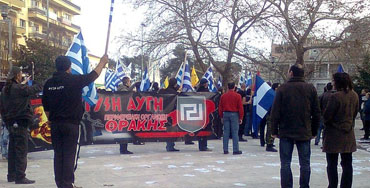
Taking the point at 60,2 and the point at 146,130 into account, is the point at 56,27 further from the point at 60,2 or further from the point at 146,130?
the point at 146,130

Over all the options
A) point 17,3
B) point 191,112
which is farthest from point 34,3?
point 191,112

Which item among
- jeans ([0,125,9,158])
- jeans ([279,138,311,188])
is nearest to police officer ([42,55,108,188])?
jeans ([279,138,311,188])

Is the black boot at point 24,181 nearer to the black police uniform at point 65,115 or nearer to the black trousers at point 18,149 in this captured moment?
the black trousers at point 18,149

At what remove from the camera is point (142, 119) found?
37.7 feet

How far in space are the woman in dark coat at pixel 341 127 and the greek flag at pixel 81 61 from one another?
205 inches

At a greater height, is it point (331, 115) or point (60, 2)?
point (60, 2)

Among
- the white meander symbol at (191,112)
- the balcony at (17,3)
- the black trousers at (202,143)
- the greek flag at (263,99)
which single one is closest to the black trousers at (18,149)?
the white meander symbol at (191,112)

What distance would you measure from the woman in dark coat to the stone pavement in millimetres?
956

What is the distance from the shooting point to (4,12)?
23438mm

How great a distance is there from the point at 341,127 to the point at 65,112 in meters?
3.83

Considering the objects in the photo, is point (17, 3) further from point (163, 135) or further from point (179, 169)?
point (179, 169)

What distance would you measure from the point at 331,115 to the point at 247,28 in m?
13.8

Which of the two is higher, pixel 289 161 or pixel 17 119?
pixel 17 119

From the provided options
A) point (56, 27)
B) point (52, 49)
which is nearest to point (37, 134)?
point (52, 49)
